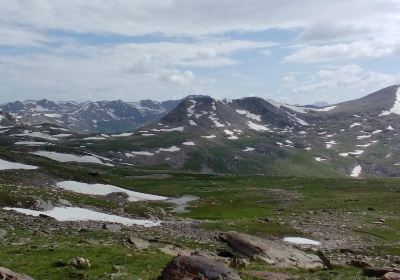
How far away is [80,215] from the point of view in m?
63.9

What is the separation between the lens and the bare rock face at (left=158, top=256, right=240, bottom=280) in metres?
25.6

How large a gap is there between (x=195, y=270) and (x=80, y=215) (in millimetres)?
41134

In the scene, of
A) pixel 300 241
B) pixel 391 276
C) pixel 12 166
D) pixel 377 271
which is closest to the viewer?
pixel 391 276

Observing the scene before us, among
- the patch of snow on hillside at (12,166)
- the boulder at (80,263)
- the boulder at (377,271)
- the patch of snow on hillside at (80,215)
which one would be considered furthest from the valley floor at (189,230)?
the patch of snow on hillside at (12,166)

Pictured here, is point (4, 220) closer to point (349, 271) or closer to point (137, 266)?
point (137, 266)

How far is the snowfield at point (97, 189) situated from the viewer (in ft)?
330

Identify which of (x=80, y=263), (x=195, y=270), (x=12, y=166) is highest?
(x=195, y=270)

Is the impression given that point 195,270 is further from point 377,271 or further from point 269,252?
point 269,252

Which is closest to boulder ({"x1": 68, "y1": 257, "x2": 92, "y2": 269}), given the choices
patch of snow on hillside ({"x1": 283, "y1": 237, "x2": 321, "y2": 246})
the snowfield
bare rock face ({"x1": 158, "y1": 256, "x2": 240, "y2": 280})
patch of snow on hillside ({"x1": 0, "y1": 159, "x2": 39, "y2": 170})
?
bare rock face ({"x1": 158, "y1": 256, "x2": 240, "y2": 280})

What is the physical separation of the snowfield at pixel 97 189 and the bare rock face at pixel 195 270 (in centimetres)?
7520

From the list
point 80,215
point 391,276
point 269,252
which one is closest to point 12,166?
point 80,215

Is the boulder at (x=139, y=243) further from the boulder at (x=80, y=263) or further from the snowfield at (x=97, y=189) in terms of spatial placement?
the snowfield at (x=97, y=189)

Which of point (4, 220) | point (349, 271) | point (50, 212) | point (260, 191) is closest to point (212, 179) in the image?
point (260, 191)

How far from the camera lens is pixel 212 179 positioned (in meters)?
195
